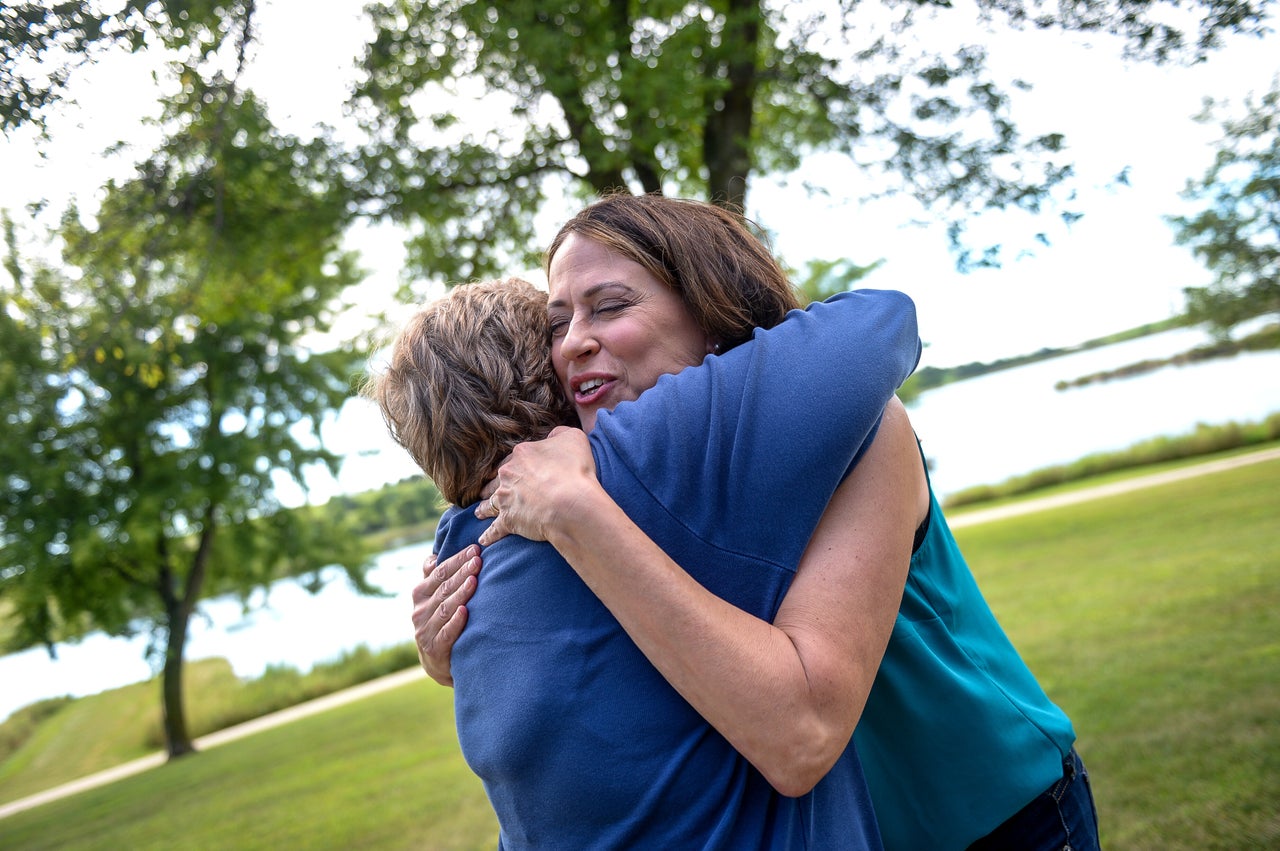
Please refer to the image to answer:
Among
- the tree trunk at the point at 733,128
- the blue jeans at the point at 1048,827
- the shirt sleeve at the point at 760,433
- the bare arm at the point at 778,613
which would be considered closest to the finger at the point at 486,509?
the bare arm at the point at 778,613

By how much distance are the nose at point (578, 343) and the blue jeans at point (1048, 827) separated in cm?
126

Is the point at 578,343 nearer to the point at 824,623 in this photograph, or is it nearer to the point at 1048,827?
the point at 824,623

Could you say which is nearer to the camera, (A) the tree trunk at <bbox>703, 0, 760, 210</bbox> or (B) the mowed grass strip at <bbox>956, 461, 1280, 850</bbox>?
(B) the mowed grass strip at <bbox>956, 461, 1280, 850</bbox>

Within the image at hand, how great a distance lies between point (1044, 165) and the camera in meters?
5.03

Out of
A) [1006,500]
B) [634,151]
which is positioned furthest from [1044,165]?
[1006,500]

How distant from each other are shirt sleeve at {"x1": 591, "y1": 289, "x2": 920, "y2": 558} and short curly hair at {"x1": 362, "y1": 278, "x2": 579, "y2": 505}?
399 millimetres

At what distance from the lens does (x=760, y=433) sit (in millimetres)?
1442

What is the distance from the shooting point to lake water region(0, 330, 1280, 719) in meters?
20.6

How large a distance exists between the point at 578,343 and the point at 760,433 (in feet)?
2.13

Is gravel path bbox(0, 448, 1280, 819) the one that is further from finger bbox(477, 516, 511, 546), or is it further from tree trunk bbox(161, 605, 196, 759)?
finger bbox(477, 516, 511, 546)

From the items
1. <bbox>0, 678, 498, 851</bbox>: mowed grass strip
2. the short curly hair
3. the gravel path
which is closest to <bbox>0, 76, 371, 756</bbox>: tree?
the gravel path

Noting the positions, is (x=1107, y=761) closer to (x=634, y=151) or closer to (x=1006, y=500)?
(x=634, y=151)

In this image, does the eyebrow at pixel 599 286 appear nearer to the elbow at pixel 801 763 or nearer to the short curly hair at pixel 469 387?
the short curly hair at pixel 469 387

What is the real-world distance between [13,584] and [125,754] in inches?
297
